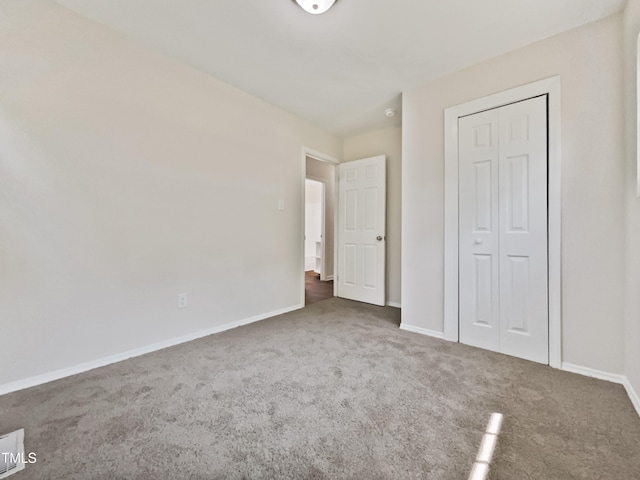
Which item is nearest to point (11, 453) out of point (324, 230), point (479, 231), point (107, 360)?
point (107, 360)

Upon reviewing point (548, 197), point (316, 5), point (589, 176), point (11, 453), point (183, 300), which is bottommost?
point (11, 453)

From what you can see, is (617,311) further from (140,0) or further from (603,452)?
(140,0)

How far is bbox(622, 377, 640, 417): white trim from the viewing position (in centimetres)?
143

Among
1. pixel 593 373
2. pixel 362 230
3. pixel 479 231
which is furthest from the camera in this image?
pixel 362 230

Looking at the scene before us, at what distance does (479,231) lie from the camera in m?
2.24

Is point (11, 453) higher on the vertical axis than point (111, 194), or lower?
lower

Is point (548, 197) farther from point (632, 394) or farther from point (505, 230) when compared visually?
point (632, 394)

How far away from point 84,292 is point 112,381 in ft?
2.11

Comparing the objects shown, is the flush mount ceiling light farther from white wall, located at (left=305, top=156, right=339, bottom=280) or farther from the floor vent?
white wall, located at (left=305, top=156, right=339, bottom=280)

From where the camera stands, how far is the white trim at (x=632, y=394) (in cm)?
143

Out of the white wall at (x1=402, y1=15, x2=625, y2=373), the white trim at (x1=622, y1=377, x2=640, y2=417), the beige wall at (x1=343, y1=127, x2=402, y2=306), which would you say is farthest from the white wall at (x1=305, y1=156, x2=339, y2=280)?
the white trim at (x1=622, y1=377, x2=640, y2=417)

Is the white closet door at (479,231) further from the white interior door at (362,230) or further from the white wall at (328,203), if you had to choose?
the white wall at (328,203)

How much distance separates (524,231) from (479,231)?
31cm

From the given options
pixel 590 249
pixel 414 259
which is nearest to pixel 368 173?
pixel 414 259
